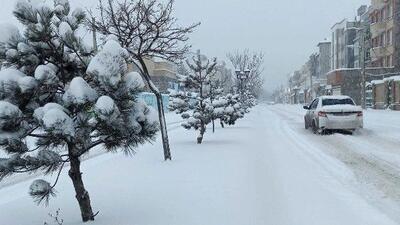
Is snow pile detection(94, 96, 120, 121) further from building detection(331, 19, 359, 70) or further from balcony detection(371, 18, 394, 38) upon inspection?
building detection(331, 19, 359, 70)

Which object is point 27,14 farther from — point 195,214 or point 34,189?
point 195,214

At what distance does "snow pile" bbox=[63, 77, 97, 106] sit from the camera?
15.1 feet

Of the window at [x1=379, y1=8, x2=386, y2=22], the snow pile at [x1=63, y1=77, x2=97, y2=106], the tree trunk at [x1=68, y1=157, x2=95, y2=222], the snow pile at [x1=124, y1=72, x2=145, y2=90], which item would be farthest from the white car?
the window at [x1=379, y1=8, x2=386, y2=22]

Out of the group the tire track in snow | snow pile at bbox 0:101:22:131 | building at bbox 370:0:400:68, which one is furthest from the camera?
building at bbox 370:0:400:68

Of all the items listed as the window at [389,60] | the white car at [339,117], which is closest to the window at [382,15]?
the window at [389,60]

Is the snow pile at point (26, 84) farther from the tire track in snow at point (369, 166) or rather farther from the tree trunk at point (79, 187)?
the tire track in snow at point (369, 166)

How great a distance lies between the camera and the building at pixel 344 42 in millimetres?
81125

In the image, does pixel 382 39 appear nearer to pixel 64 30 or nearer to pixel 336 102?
pixel 336 102

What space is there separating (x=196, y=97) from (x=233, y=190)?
8146 millimetres

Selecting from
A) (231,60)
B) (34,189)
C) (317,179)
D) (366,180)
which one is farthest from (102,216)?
(231,60)

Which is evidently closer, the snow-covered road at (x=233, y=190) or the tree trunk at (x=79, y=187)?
the tree trunk at (x=79, y=187)

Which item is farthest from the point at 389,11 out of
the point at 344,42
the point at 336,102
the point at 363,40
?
the point at 336,102

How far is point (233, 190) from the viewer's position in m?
7.13

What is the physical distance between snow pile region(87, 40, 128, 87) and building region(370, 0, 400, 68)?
166ft
